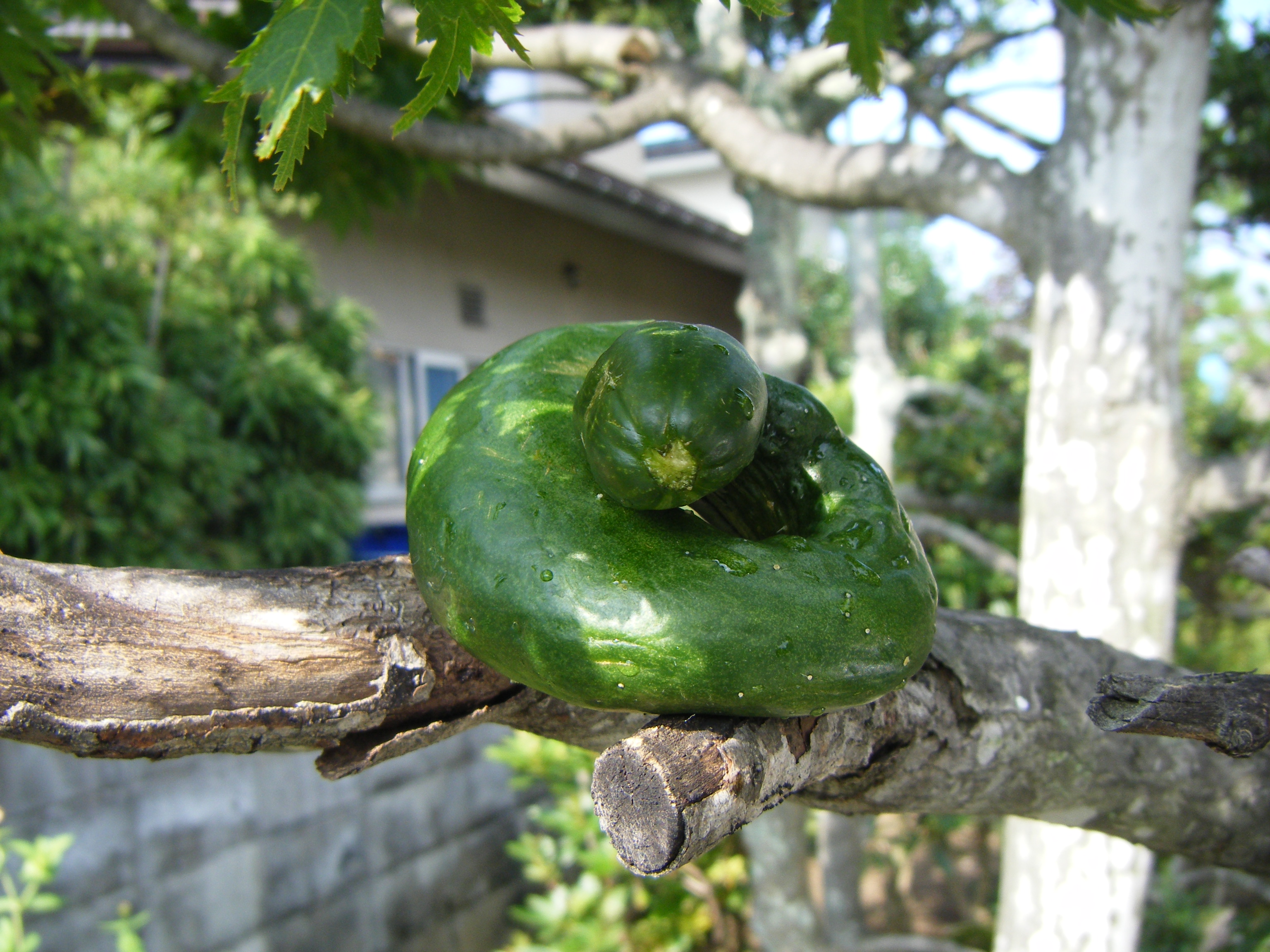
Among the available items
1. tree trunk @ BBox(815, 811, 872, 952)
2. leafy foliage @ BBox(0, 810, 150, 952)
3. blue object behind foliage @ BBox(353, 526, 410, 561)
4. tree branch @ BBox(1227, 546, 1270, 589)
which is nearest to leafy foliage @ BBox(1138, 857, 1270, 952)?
tree trunk @ BBox(815, 811, 872, 952)

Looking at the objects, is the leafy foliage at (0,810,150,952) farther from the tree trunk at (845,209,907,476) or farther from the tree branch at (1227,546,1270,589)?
the tree trunk at (845,209,907,476)

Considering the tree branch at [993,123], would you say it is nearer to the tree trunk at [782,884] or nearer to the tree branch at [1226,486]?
the tree branch at [1226,486]

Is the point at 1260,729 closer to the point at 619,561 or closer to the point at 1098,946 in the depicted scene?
the point at 619,561

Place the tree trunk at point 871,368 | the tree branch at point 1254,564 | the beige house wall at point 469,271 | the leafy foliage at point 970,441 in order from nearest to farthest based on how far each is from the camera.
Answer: the tree branch at point 1254,564 < the tree trunk at point 871,368 < the leafy foliage at point 970,441 < the beige house wall at point 469,271

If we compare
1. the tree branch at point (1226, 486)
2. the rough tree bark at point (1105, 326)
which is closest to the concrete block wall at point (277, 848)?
the rough tree bark at point (1105, 326)

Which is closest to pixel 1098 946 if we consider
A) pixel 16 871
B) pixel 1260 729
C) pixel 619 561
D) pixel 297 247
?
pixel 1260 729

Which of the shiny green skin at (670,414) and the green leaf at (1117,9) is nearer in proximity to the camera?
the shiny green skin at (670,414)
